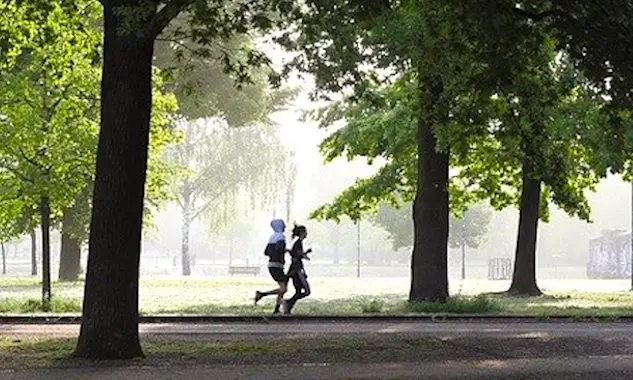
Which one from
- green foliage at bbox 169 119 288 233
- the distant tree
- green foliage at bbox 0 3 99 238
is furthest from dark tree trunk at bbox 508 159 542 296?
green foliage at bbox 169 119 288 233

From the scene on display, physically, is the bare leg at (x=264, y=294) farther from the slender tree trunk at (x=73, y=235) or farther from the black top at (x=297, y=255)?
the slender tree trunk at (x=73, y=235)

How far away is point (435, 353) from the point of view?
1138cm

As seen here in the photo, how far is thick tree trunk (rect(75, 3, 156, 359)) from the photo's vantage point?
1039 centimetres

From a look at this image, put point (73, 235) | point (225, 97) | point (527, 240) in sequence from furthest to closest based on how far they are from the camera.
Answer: point (225, 97), point (73, 235), point (527, 240)

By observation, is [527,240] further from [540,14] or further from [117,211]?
[117,211]

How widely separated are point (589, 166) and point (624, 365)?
1729 cm

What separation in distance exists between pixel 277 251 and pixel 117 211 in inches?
296

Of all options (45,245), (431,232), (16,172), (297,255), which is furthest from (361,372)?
(16,172)

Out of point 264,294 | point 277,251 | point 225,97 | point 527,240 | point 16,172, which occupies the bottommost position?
point 264,294

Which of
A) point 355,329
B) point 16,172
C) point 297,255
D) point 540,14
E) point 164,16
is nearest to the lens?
point 164,16

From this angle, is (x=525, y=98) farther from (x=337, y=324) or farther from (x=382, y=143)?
(x=382, y=143)

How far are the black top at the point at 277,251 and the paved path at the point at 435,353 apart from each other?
2.00 metres

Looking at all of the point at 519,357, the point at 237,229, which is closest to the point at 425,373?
the point at 519,357

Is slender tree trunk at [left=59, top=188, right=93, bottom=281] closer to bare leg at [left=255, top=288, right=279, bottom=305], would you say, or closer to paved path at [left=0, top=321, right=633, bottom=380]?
bare leg at [left=255, top=288, right=279, bottom=305]
